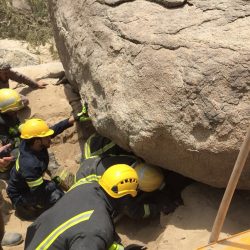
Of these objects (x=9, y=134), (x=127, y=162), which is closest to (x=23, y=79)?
(x=9, y=134)

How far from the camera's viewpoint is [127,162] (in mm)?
4430

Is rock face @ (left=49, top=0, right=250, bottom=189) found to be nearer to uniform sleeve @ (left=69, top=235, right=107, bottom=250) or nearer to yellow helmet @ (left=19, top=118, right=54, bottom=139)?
yellow helmet @ (left=19, top=118, right=54, bottom=139)

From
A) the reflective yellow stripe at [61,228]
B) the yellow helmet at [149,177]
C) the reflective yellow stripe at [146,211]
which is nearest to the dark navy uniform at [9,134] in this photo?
the yellow helmet at [149,177]

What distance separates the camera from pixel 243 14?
3729 millimetres

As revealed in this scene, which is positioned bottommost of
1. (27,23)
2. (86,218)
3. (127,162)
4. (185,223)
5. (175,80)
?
(185,223)

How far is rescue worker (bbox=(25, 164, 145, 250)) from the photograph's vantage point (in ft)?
10.1

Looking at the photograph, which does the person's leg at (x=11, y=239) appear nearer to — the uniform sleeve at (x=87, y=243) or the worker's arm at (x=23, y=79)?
the uniform sleeve at (x=87, y=243)

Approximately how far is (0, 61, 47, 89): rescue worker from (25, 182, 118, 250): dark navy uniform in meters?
2.89

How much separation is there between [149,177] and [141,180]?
81mm

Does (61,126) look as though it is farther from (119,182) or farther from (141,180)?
(119,182)

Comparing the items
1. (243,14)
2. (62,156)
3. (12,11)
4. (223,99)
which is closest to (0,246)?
(62,156)

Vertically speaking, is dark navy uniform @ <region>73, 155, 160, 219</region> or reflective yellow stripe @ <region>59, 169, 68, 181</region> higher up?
dark navy uniform @ <region>73, 155, 160, 219</region>

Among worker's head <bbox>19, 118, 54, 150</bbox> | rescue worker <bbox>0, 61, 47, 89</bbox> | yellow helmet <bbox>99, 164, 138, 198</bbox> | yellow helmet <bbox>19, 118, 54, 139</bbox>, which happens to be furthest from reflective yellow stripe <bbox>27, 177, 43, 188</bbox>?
rescue worker <bbox>0, 61, 47, 89</bbox>

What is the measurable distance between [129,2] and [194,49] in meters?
1.07
